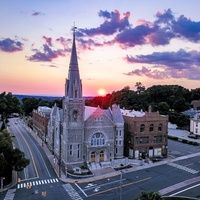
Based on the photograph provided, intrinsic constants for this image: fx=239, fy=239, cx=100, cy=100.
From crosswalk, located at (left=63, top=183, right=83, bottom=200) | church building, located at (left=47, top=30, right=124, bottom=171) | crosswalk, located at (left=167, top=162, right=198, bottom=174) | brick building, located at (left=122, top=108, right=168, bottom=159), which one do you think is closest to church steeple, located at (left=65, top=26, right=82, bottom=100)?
church building, located at (left=47, top=30, right=124, bottom=171)

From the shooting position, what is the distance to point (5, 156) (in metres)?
48.2

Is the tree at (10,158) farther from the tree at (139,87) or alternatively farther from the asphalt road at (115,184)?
the tree at (139,87)

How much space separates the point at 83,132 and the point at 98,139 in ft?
16.1

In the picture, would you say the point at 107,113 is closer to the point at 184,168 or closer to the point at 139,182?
the point at 139,182

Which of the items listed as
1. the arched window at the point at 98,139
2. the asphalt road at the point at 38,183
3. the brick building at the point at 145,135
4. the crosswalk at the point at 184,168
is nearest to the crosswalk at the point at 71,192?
the asphalt road at the point at 38,183

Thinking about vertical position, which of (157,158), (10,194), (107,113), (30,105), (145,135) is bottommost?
(10,194)

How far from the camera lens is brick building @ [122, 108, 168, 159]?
224 feet

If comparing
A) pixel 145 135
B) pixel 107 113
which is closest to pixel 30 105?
pixel 107 113

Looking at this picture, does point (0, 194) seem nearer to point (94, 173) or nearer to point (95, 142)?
point (94, 173)

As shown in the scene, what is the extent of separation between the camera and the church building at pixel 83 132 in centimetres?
6075

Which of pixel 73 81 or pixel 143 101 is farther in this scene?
pixel 143 101

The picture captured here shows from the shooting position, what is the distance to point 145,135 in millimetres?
69750

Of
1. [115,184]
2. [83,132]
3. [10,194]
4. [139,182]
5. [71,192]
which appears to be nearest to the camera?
[10,194]

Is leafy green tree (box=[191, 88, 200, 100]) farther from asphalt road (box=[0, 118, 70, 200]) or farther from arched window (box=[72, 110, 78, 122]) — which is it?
arched window (box=[72, 110, 78, 122])
